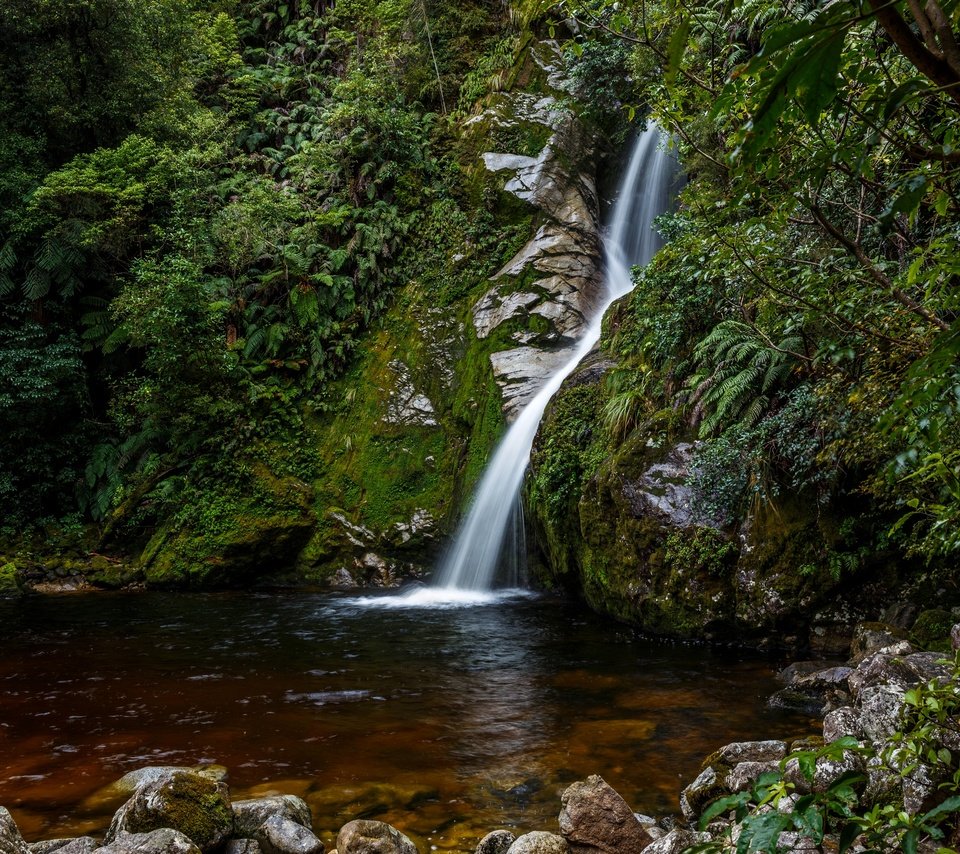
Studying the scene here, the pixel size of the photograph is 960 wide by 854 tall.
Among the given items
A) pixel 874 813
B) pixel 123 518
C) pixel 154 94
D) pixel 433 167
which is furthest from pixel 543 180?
pixel 874 813

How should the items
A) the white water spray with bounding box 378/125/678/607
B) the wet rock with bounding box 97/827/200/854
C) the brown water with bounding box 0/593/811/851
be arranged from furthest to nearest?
the white water spray with bounding box 378/125/678/607, the brown water with bounding box 0/593/811/851, the wet rock with bounding box 97/827/200/854

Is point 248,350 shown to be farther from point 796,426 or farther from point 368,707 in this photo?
point 796,426

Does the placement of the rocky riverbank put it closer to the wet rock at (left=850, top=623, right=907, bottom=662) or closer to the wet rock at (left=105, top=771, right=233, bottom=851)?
the wet rock at (left=105, top=771, right=233, bottom=851)

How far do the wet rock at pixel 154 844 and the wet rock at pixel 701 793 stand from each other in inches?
105

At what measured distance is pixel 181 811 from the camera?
3.51 m

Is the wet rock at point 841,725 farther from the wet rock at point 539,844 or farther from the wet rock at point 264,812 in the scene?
the wet rock at point 264,812

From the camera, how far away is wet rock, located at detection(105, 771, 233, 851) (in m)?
3.46

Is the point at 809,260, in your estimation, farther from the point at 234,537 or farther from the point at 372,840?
the point at 234,537

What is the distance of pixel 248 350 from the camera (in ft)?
46.4

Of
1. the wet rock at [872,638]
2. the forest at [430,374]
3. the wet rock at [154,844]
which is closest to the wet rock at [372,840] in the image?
the forest at [430,374]

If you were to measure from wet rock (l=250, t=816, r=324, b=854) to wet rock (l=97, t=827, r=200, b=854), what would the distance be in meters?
0.42

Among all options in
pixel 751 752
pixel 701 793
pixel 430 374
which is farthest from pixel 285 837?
pixel 430 374

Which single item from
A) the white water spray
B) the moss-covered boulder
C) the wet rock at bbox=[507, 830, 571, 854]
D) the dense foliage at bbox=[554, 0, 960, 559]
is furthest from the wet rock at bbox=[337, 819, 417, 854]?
the moss-covered boulder

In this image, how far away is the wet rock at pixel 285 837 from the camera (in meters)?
3.57
